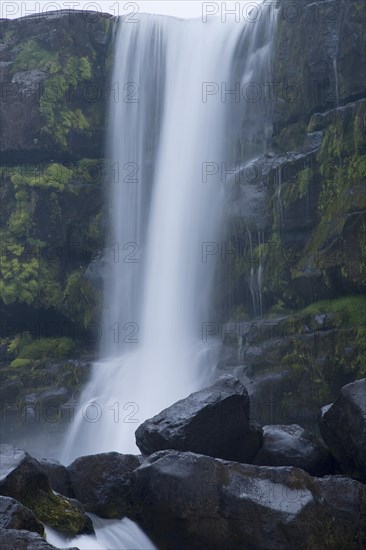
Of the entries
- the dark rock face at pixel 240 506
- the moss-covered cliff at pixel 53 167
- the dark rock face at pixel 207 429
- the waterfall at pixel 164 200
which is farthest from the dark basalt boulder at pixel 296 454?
the moss-covered cliff at pixel 53 167

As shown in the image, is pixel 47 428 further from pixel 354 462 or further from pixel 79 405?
pixel 354 462

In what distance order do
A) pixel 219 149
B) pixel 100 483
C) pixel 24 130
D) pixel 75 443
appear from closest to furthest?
pixel 100 483
pixel 75 443
pixel 219 149
pixel 24 130

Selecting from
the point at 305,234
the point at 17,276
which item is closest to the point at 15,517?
the point at 305,234

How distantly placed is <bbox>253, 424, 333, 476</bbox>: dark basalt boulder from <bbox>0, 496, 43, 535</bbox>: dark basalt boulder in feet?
12.5

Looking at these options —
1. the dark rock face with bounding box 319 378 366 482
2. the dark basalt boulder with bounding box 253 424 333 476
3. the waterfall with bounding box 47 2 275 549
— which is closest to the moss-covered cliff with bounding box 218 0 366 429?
the waterfall with bounding box 47 2 275 549

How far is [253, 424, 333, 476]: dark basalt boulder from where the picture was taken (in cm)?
1021

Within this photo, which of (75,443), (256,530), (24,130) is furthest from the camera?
(24,130)

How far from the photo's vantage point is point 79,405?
54.4 feet

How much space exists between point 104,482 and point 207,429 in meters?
1.46

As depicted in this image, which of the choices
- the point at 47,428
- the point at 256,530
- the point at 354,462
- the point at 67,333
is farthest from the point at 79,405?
the point at 256,530

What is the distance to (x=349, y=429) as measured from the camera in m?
9.89

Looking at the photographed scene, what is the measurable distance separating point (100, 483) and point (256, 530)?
2.41 metres

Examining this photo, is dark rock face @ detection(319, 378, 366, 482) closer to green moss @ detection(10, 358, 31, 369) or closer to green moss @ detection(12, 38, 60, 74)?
green moss @ detection(10, 358, 31, 369)

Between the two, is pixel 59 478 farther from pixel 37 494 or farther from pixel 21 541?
pixel 21 541
